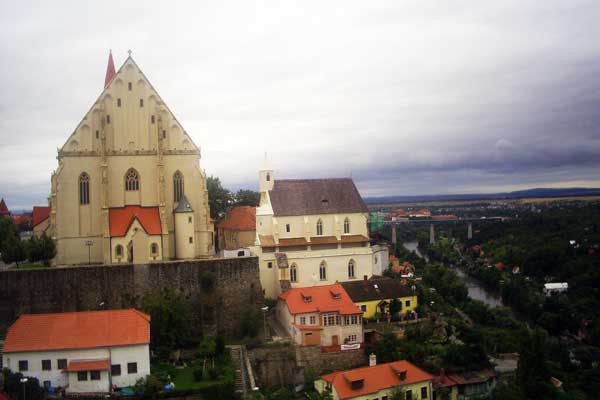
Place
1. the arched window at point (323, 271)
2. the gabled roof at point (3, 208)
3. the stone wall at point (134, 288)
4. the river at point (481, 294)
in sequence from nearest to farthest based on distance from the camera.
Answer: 1. the stone wall at point (134, 288)
2. the arched window at point (323, 271)
3. the river at point (481, 294)
4. the gabled roof at point (3, 208)

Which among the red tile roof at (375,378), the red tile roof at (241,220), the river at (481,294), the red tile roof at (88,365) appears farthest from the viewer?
the river at (481,294)

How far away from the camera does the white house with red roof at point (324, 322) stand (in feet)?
128

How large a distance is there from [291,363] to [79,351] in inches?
529

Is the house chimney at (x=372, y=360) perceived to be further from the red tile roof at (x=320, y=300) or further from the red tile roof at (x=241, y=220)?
the red tile roof at (x=241, y=220)

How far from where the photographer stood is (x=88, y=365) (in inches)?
1246

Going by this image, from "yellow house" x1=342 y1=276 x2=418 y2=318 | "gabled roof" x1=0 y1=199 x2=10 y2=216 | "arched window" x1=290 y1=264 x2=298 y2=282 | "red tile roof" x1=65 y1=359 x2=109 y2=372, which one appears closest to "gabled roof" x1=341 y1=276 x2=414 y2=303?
"yellow house" x1=342 y1=276 x2=418 y2=318

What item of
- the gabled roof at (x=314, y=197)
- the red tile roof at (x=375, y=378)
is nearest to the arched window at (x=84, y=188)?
the gabled roof at (x=314, y=197)

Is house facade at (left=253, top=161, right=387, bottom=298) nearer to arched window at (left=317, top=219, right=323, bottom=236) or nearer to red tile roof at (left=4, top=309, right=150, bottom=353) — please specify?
arched window at (left=317, top=219, right=323, bottom=236)

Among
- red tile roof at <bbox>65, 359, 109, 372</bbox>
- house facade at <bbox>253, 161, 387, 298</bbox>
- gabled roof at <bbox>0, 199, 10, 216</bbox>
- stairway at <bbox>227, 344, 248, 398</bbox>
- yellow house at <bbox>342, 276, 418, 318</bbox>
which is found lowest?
stairway at <bbox>227, 344, 248, 398</bbox>

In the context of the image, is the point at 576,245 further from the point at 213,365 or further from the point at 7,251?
the point at 7,251

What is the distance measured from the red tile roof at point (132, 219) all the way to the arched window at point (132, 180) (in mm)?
1649

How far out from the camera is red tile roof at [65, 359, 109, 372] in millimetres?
31406

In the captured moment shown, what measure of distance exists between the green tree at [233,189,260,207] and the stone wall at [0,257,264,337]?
2559cm

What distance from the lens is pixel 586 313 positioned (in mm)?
63375
